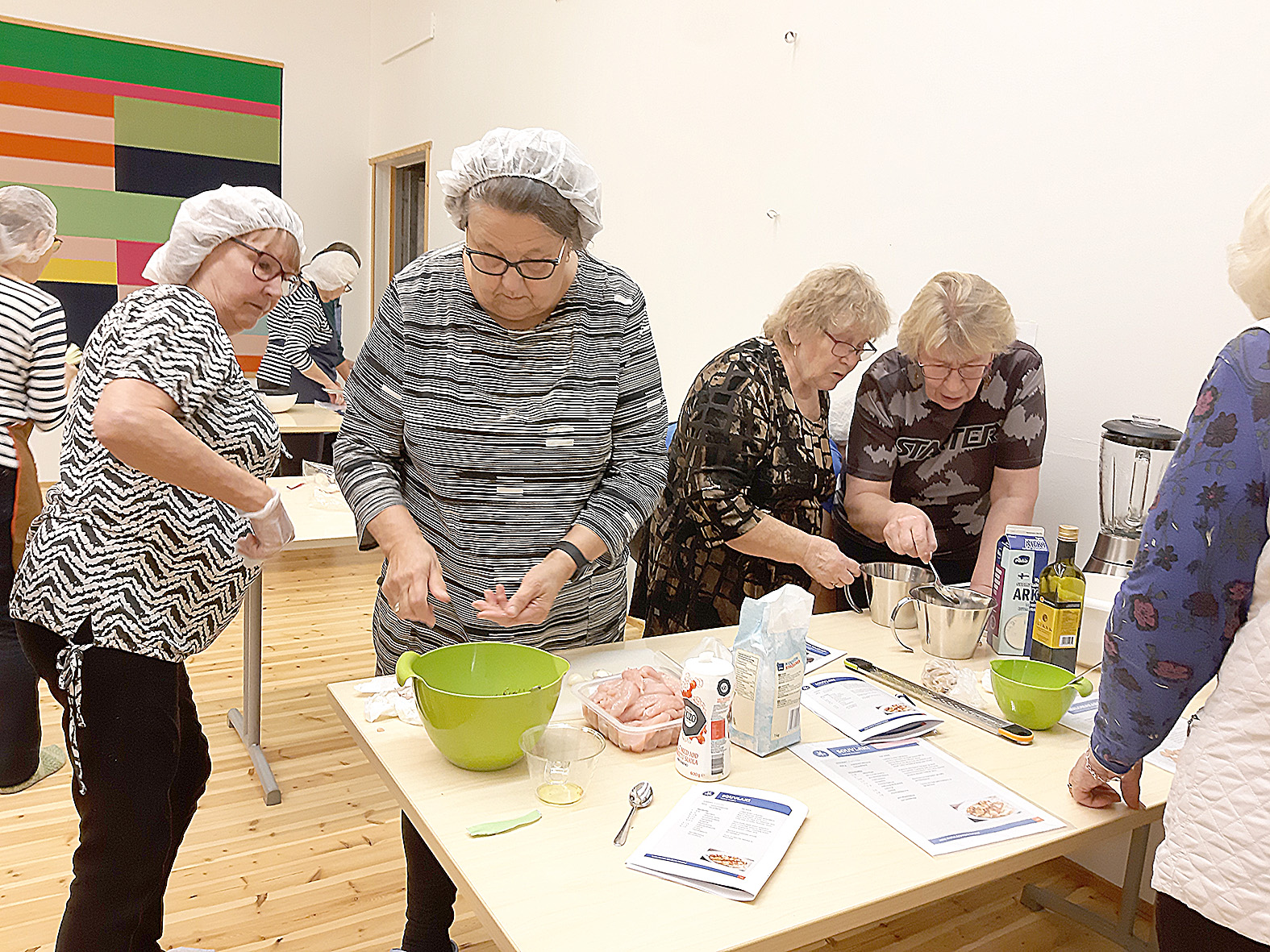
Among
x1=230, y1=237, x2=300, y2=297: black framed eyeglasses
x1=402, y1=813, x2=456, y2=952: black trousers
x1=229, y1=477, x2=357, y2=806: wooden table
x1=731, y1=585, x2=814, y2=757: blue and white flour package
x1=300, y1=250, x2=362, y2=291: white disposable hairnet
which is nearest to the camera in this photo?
x1=731, y1=585, x2=814, y2=757: blue and white flour package

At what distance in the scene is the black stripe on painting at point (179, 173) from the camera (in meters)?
6.73

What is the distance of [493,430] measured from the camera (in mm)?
1596

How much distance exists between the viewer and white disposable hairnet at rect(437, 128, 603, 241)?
4.93 feet

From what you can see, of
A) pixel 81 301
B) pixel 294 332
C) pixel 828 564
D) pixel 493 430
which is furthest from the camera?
pixel 81 301

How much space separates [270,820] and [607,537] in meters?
1.72

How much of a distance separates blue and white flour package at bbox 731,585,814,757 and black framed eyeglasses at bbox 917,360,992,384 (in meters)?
0.96

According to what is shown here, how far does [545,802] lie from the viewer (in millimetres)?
1244

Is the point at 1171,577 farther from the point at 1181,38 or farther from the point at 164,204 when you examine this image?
the point at 164,204

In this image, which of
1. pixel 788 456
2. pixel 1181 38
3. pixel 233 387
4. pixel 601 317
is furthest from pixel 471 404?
pixel 1181 38

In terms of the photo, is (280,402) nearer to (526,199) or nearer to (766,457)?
(766,457)

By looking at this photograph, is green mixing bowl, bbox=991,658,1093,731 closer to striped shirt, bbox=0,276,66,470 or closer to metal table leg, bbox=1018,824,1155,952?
metal table leg, bbox=1018,824,1155,952

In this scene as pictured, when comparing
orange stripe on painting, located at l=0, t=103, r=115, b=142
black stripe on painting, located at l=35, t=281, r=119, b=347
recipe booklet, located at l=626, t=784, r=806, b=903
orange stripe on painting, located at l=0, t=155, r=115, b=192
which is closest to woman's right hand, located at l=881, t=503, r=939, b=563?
recipe booklet, located at l=626, t=784, r=806, b=903

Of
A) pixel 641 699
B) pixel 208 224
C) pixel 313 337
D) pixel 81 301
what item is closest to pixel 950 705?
pixel 641 699

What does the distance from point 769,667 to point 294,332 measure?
445cm
